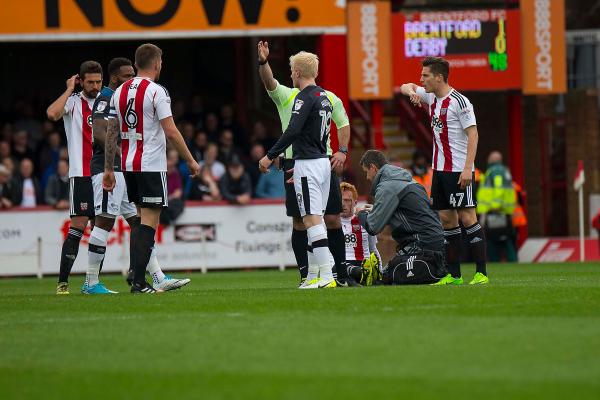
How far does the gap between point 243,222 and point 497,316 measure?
13.9 meters

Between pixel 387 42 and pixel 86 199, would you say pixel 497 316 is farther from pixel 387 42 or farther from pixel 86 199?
pixel 387 42

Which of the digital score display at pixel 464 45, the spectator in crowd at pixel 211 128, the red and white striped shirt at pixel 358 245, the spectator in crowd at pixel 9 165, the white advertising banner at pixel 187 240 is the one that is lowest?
the white advertising banner at pixel 187 240

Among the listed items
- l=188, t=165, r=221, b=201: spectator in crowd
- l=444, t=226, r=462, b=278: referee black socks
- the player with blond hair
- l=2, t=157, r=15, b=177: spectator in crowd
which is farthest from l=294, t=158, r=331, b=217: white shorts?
l=2, t=157, r=15, b=177: spectator in crowd

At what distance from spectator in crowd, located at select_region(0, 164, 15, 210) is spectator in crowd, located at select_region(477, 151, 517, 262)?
26.4ft

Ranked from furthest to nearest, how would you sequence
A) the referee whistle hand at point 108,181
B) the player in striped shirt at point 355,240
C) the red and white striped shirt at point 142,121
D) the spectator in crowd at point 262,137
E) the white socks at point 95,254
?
the spectator in crowd at point 262,137, the player in striped shirt at point 355,240, the white socks at point 95,254, the referee whistle hand at point 108,181, the red and white striped shirt at point 142,121

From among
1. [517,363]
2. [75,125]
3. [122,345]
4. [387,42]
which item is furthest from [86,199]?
[387,42]

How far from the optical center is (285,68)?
28.4m

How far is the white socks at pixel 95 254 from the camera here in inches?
507

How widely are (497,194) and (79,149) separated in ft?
40.3

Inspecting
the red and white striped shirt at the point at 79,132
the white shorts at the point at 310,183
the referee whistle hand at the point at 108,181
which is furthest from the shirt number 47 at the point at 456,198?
the red and white striped shirt at the point at 79,132

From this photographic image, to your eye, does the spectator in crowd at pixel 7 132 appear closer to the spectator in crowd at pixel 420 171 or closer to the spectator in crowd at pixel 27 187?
the spectator in crowd at pixel 27 187

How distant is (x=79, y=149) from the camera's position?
43.0 ft

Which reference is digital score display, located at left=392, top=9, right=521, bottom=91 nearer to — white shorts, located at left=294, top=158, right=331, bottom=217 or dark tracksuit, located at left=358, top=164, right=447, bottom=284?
dark tracksuit, located at left=358, top=164, right=447, bottom=284

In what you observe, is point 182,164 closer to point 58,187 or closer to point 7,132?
point 58,187
